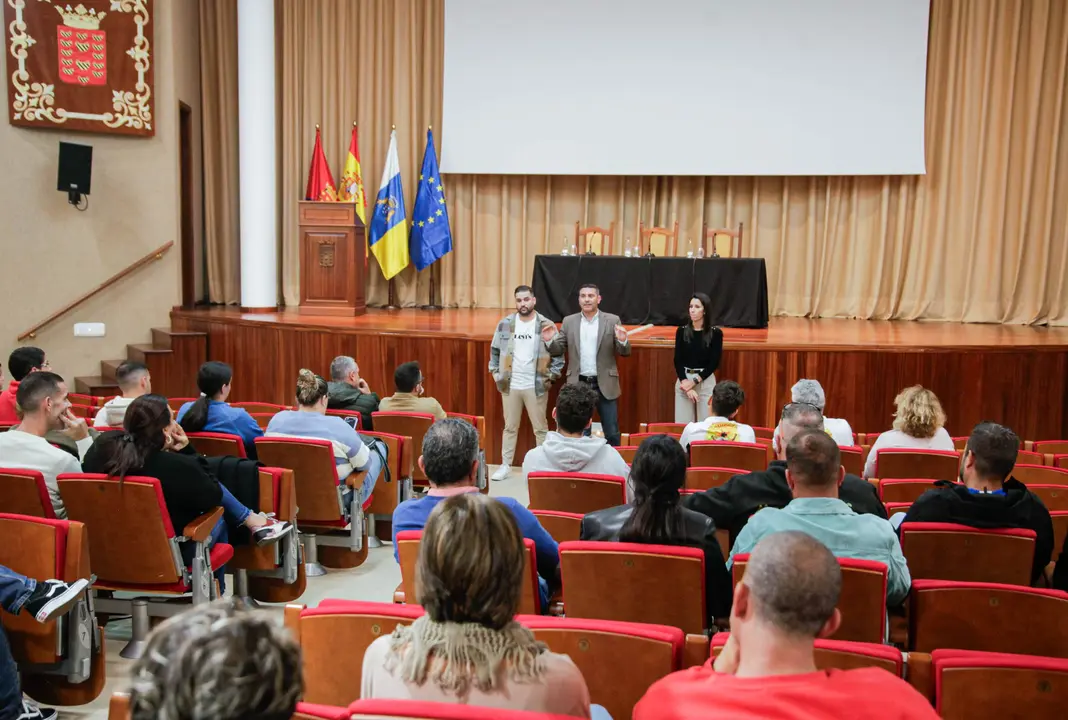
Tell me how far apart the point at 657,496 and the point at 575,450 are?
1.19 metres

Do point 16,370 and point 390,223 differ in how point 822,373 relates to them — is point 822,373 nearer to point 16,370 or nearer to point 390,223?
point 16,370

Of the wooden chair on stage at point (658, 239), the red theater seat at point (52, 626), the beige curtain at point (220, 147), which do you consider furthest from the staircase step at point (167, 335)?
the red theater seat at point (52, 626)

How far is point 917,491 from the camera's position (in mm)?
4086

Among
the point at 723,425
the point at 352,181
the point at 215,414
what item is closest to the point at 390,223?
the point at 352,181

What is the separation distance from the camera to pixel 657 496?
296 centimetres

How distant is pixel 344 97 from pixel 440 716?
37.0ft

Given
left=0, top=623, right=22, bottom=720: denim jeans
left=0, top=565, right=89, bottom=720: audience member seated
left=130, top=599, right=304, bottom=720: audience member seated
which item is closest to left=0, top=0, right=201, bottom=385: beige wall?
left=0, top=565, right=89, bottom=720: audience member seated

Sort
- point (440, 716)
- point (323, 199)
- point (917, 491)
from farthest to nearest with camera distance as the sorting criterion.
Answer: point (323, 199) < point (917, 491) < point (440, 716)

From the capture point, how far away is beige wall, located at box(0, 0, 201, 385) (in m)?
9.01

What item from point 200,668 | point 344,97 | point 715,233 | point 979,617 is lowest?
point 979,617

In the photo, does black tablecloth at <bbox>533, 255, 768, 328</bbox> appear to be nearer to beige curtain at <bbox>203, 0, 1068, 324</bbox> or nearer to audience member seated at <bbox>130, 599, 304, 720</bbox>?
beige curtain at <bbox>203, 0, 1068, 324</bbox>

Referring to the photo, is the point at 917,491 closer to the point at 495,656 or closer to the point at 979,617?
the point at 979,617

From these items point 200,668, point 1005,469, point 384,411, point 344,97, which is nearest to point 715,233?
point 344,97

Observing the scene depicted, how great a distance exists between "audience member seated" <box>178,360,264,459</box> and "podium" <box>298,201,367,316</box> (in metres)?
5.49
